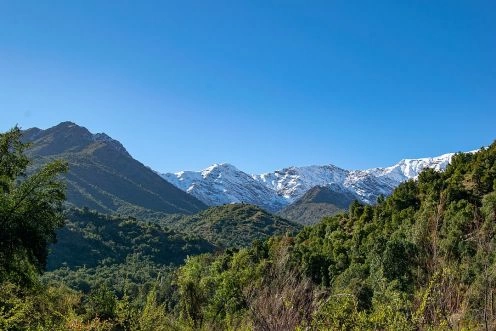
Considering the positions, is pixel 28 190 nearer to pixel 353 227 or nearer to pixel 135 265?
pixel 353 227

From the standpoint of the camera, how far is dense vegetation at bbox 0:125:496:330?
888cm

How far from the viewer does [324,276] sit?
2014 inches

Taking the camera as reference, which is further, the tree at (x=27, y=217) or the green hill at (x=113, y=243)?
the green hill at (x=113, y=243)

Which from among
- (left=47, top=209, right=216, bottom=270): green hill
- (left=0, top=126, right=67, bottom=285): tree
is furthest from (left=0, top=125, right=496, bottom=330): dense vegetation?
(left=47, top=209, right=216, bottom=270): green hill

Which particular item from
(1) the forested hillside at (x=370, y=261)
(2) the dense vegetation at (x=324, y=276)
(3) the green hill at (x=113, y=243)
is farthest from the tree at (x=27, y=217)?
(3) the green hill at (x=113, y=243)

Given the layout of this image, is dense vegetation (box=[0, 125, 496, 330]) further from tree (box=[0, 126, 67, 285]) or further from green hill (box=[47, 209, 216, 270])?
green hill (box=[47, 209, 216, 270])

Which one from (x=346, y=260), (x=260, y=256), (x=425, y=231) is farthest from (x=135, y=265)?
(x=425, y=231)

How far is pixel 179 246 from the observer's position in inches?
6206

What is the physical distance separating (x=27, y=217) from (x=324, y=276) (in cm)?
3787

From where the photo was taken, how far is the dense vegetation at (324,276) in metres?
8.88

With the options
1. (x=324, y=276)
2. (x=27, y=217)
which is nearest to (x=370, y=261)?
(x=324, y=276)

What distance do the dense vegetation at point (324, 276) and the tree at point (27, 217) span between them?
0.06 m

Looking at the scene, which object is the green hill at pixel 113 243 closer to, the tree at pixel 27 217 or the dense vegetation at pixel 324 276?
the dense vegetation at pixel 324 276

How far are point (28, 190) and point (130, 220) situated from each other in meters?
161
